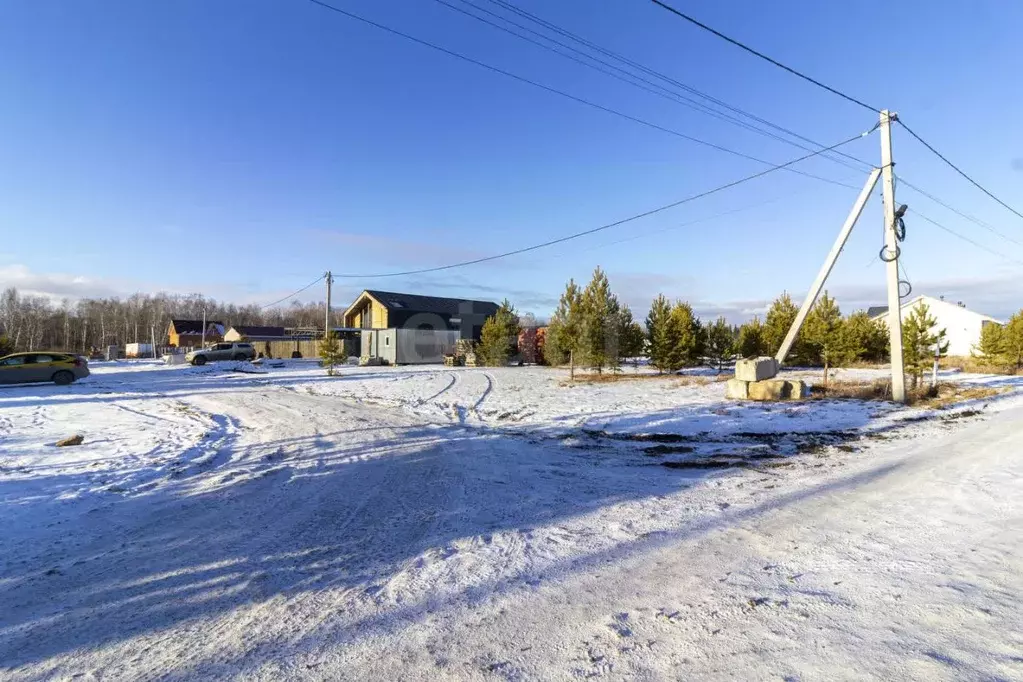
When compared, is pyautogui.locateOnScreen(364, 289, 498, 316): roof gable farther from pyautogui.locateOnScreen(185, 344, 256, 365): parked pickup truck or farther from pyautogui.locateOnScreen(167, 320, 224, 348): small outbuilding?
pyautogui.locateOnScreen(167, 320, 224, 348): small outbuilding

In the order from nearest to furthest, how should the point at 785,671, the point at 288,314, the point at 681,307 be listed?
the point at 785,671 → the point at 681,307 → the point at 288,314

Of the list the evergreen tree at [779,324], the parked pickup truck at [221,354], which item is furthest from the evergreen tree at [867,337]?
the parked pickup truck at [221,354]

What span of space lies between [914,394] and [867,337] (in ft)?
79.1

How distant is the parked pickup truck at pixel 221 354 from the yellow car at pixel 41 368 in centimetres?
1599

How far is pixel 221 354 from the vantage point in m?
41.4

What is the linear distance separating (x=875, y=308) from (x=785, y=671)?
282 ft

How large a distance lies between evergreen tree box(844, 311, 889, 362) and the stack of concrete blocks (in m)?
19.8

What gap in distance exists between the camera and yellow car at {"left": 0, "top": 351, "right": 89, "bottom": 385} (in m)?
21.3

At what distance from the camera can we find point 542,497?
6.03 m

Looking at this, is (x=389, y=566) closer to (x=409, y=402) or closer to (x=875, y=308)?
(x=409, y=402)

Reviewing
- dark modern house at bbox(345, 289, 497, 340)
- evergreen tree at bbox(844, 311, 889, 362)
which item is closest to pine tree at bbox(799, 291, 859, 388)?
evergreen tree at bbox(844, 311, 889, 362)

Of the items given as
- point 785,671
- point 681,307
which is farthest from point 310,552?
point 681,307

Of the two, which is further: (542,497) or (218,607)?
(542,497)

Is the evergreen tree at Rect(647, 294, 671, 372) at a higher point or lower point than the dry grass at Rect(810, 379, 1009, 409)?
higher
